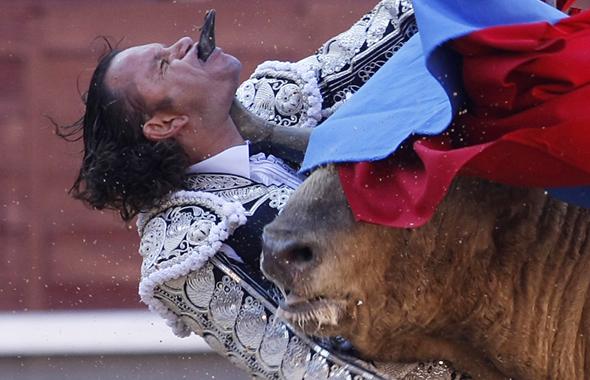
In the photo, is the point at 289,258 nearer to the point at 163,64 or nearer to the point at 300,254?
the point at 300,254

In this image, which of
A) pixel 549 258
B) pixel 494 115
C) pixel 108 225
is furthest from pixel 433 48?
pixel 108 225

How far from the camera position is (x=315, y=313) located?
2.29 m

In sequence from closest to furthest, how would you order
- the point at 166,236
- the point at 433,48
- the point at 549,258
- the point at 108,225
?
the point at 433,48 < the point at 549,258 < the point at 166,236 < the point at 108,225

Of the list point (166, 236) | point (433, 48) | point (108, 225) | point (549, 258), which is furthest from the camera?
point (108, 225)

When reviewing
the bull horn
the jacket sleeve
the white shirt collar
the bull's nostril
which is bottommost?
the white shirt collar

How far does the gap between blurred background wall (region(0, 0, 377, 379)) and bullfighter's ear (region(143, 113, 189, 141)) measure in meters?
2.34

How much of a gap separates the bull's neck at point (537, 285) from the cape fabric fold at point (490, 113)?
10cm

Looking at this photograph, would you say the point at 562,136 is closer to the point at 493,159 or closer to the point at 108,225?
the point at 493,159

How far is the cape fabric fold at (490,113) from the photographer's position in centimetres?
212

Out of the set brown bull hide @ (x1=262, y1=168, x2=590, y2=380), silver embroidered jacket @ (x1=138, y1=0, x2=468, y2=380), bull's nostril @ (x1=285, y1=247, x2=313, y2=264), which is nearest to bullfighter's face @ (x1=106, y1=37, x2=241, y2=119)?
silver embroidered jacket @ (x1=138, y1=0, x2=468, y2=380)

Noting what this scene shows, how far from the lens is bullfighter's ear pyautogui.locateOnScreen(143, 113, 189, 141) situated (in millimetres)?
2746

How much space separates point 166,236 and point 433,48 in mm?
736

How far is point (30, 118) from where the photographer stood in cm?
526

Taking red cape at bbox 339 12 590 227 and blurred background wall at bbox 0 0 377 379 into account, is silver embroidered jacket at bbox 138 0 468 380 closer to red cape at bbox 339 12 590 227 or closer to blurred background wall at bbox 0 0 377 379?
red cape at bbox 339 12 590 227
